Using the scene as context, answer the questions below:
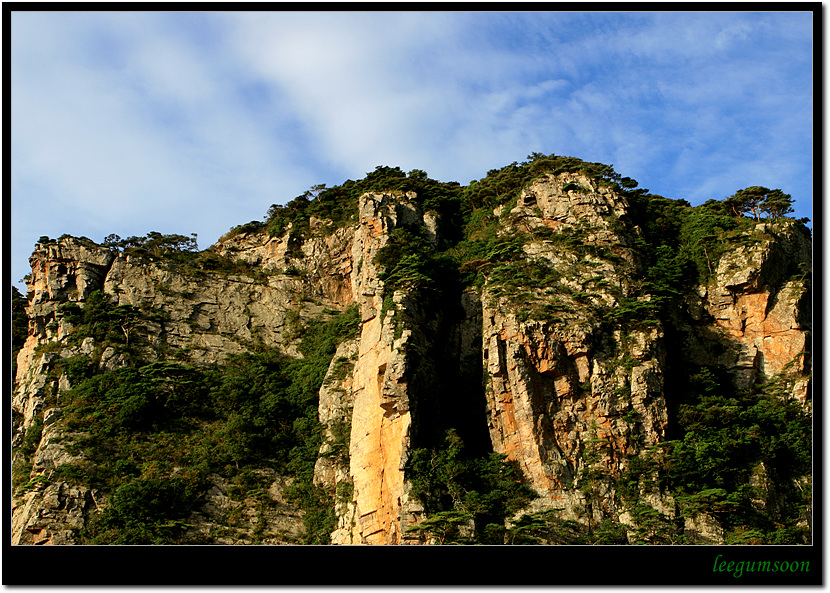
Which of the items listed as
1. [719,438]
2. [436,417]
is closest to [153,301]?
[436,417]

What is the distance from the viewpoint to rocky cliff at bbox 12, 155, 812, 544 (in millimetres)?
28969

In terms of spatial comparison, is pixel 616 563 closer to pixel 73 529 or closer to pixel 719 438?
pixel 719 438

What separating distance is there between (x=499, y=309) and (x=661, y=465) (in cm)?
894

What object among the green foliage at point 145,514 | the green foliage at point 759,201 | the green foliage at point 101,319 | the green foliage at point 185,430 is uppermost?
the green foliage at point 759,201

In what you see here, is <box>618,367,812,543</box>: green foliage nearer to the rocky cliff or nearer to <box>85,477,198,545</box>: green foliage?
the rocky cliff

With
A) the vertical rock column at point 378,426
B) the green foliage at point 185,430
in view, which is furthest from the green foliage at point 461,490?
the green foliage at point 185,430

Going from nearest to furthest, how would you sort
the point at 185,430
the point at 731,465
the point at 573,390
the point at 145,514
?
the point at 731,465
the point at 145,514
the point at 573,390
the point at 185,430

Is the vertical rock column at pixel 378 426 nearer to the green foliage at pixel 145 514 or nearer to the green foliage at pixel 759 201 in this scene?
the green foliage at pixel 145 514

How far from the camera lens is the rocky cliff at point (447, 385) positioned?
2897 centimetres

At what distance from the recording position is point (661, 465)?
29234 millimetres

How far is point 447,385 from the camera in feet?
112

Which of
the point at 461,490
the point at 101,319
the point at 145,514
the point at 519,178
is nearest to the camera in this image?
the point at 461,490

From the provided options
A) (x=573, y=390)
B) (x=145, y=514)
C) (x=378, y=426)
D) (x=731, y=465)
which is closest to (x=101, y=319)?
(x=145, y=514)

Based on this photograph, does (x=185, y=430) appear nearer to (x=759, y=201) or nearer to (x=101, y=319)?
(x=101, y=319)
